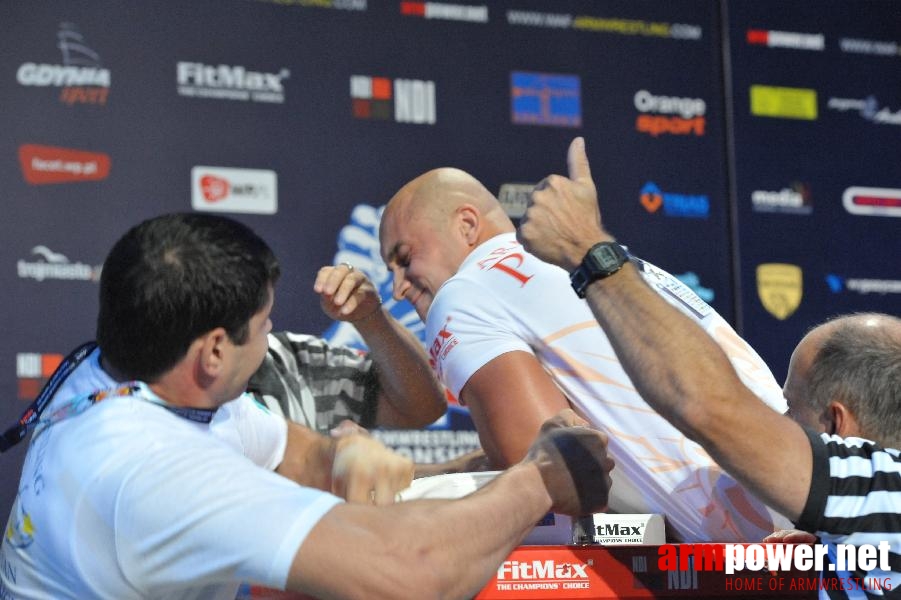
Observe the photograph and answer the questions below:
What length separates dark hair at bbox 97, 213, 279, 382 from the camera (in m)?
1.31

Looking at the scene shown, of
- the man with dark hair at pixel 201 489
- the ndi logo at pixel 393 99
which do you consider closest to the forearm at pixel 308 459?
the man with dark hair at pixel 201 489

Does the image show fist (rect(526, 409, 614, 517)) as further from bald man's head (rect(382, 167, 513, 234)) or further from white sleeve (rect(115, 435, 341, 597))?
bald man's head (rect(382, 167, 513, 234))

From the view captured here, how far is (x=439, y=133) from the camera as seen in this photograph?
4.03 meters

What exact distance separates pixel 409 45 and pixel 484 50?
0.94 feet

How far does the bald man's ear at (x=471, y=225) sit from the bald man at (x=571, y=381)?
0.34 m

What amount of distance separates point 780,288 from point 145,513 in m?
3.47

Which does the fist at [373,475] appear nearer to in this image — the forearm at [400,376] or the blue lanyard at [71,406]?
the blue lanyard at [71,406]

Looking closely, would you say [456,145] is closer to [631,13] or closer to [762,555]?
[631,13]

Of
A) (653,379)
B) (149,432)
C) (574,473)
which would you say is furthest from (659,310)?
(149,432)

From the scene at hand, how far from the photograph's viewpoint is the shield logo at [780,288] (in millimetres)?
4242

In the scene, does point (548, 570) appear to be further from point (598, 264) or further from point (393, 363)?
point (393, 363)

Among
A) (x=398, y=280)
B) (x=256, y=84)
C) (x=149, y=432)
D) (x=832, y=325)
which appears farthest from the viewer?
(x=256, y=84)

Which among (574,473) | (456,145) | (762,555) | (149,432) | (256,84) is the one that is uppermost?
(256,84)

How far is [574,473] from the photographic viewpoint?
1.45 meters
